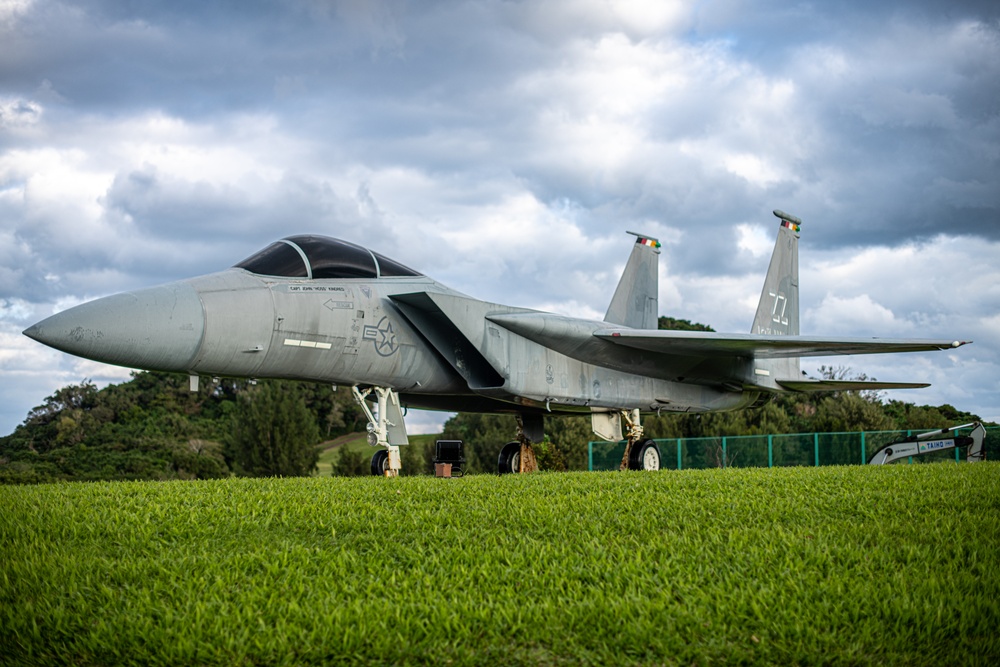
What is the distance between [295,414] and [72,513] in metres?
26.6

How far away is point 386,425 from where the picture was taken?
10781mm

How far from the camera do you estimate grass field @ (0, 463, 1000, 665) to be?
4.26m

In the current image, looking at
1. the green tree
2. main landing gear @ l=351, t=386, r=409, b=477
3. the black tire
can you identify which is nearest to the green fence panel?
the green tree

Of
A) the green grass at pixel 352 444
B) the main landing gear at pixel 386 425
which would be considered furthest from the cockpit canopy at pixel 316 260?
the green grass at pixel 352 444

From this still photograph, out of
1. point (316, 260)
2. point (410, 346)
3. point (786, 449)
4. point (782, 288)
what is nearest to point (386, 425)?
point (410, 346)

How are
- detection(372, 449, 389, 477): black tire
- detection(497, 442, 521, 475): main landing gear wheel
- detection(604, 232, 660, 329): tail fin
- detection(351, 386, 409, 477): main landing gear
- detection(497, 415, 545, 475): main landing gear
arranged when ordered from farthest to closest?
detection(604, 232, 660, 329): tail fin
detection(497, 442, 521, 475): main landing gear wheel
detection(497, 415, 545, 475): main landing gear
detection(372, 449, 389, 477): black tire
detection(351, 386, 409, 477): main landing gear

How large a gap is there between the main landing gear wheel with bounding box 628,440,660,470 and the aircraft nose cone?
7864 mm

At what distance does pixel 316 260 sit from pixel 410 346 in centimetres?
181

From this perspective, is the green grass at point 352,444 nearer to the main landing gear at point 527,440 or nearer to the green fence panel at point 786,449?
the green fence panel at point 786,449

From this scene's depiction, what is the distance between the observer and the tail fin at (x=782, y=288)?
60.4 ft

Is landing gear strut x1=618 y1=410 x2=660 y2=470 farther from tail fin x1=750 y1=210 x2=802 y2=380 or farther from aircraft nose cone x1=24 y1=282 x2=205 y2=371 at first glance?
aircraft nose cone x1=24 y1=282 x2=205 y2=371

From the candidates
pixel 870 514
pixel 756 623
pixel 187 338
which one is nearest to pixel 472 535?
pixel 756 623

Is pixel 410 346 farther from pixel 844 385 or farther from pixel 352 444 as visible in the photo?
pixel 352 444

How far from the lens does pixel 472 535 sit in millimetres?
6312
